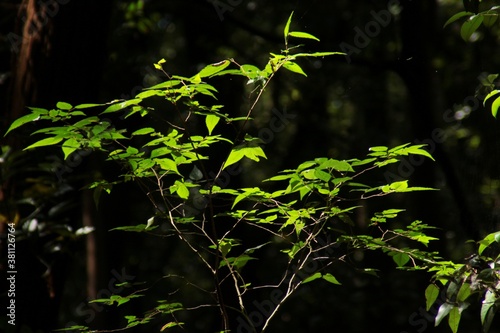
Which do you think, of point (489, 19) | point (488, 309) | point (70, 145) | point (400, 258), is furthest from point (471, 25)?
point (70, 145)

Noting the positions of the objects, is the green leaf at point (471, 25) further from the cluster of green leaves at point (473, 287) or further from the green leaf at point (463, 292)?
the green leaf at point (463, 292)

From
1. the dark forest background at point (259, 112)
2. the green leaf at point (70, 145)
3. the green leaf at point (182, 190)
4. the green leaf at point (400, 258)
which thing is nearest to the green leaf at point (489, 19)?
the dark forest background at point (259, 112)

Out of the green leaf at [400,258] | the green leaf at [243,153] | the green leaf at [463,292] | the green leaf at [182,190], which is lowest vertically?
the green leaf at [463,292]

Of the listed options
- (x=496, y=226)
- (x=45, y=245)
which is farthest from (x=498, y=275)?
(x=45, y=245)

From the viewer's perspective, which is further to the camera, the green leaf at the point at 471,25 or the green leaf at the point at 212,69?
the green leaf at the point at 471,25

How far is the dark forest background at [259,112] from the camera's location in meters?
2.74

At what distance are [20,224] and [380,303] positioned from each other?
154 inches

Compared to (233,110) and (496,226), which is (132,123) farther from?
(496,226)

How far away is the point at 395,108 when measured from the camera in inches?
434

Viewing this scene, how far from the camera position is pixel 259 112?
9.80 m

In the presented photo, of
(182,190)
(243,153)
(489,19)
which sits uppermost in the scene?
(489,19)

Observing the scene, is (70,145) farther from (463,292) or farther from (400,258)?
(463,292)

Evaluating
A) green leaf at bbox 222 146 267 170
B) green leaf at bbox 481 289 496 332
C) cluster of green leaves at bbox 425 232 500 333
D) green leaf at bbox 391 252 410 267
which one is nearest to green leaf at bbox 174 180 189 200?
green leaf at bbox 222 146 267 170

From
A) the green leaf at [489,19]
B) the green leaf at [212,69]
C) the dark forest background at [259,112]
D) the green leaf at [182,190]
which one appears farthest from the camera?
the dark forest background at [259,112]
